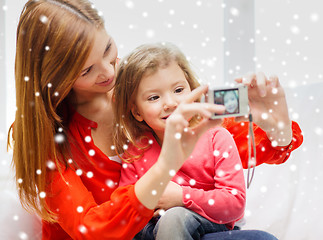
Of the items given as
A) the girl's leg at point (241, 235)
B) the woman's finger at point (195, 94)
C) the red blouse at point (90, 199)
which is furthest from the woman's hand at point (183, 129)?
the girl's leg at point (241, 235)

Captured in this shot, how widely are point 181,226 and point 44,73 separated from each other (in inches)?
20.2

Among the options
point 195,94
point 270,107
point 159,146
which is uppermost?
point 195,94

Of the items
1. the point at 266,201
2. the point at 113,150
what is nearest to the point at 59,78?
the point at 113,150

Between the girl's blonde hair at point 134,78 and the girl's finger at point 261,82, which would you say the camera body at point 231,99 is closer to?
the girl's finger at point 261,82

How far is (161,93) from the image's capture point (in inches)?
40.8

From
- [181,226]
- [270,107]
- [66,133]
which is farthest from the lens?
[66,133]

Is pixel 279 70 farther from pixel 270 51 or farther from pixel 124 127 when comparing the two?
pixel 124 127

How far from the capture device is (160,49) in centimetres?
→ 110

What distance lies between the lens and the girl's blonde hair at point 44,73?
982 millimetres

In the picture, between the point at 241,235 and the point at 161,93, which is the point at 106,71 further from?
the point at 241,235

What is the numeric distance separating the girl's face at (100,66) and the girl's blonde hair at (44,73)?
0.06 ft

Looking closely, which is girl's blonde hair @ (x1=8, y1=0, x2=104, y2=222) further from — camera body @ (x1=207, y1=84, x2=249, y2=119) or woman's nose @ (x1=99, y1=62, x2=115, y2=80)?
camera body @ (x1=207, y1=84, x2=249, y2=119)

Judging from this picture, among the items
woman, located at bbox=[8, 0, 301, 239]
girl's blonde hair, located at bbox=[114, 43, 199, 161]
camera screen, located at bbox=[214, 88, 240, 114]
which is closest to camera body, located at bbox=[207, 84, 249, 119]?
camera screen, located at bbox=[214, 88, 240, 114]

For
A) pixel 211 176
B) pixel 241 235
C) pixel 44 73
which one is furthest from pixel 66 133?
Answer: pixel 241 235
